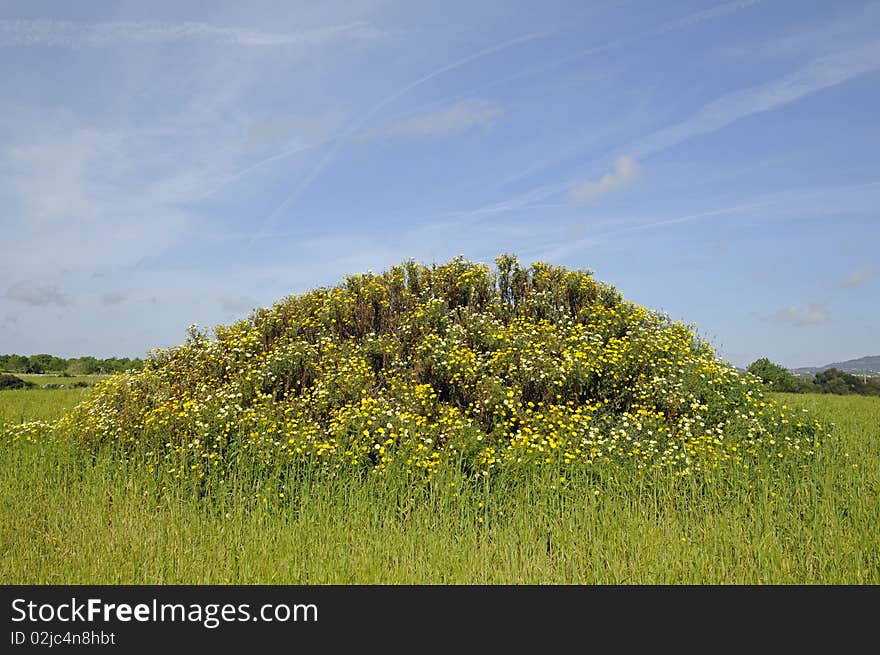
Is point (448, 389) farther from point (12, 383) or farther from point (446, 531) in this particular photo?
point (12, 383)

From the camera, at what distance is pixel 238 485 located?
7.82 metres

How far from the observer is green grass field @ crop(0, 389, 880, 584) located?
17.7ft

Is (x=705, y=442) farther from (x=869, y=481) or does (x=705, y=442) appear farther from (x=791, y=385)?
(x=791, y=385)

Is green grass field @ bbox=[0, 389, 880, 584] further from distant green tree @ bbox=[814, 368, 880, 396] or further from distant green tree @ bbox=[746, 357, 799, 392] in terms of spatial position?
distant green tree @ bbox=[814, 368, 880, 396]

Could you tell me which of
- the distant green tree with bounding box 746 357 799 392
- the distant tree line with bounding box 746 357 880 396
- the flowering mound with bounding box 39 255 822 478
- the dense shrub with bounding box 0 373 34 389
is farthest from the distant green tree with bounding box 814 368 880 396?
the dense shrub with bounding box 0 373 34 389

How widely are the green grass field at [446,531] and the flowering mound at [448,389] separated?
23.4 inches

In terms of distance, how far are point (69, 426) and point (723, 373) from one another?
429 inches

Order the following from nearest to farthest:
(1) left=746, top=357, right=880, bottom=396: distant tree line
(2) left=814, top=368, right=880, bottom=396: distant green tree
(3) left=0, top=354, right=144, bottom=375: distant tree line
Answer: (1) left=746, top=357, right=880, bottom=396: distant tree line, (2) left=814, top=368, right=880, bottom=396: distant green tree, (3) left=0, top=354, right=144, bottom=375: distant tree line

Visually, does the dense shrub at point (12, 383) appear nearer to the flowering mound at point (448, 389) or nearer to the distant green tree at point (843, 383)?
the flowering mound at point (448, 389)

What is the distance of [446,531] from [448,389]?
3851mm

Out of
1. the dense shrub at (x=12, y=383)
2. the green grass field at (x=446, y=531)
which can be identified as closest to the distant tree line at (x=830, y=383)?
the green grass field at (x=446, y=531)

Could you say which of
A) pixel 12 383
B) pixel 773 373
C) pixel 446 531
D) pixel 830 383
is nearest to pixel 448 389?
pixel 446 531

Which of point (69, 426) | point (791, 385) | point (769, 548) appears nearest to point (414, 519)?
point (769, 548)

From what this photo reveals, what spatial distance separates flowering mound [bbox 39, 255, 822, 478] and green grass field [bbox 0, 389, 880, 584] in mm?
595
